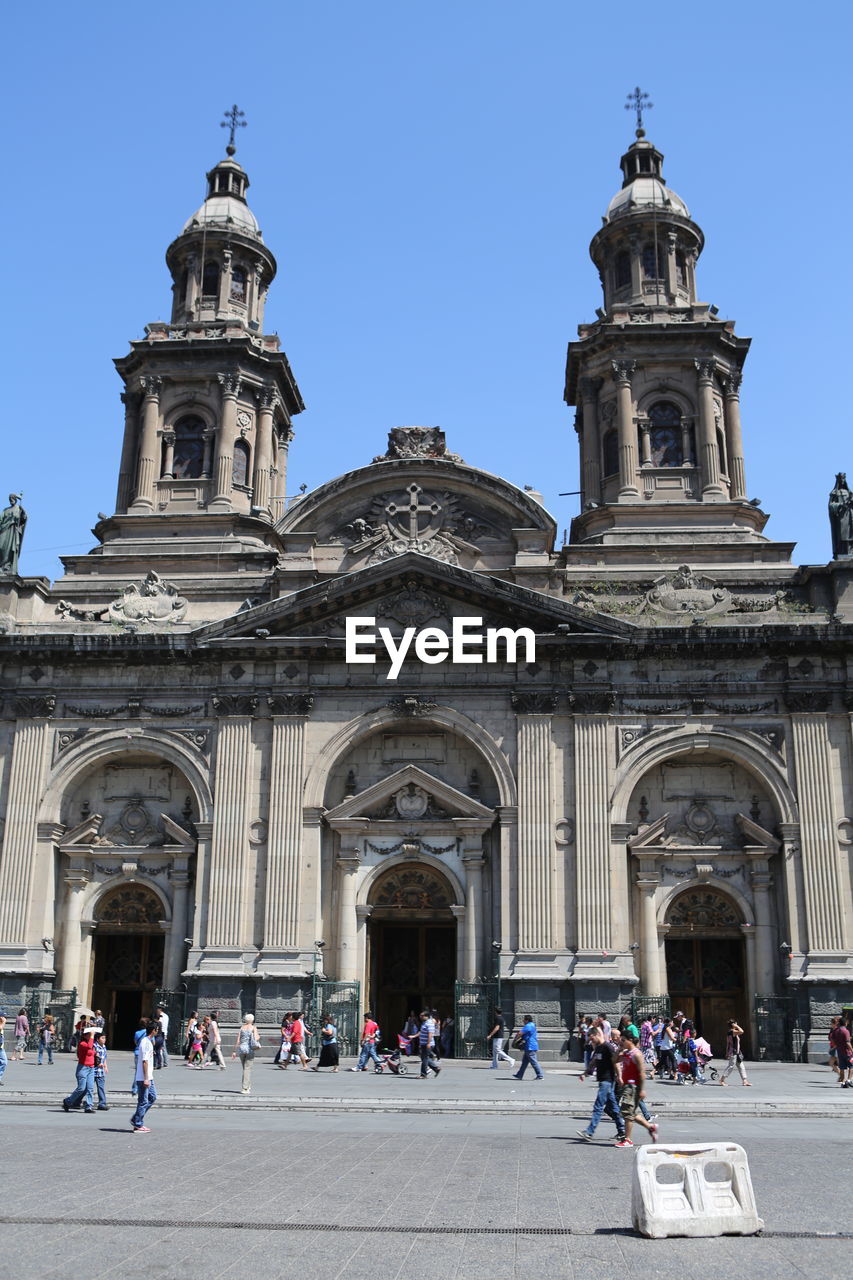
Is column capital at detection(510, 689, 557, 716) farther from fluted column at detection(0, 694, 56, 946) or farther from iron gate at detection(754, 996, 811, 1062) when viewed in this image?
fluted column at detection(0, 694, 56, 946)

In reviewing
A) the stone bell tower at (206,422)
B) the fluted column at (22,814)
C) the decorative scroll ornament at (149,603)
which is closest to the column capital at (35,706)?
the fluted column at (22,814)

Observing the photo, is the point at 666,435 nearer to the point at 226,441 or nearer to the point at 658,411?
the point at 658,411

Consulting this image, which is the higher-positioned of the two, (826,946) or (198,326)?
(198,326)

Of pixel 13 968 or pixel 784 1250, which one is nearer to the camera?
pixel 784 1250

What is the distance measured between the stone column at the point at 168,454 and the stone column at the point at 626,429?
17238 mm

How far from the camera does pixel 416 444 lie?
45.2 metres

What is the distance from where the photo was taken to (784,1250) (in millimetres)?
11656

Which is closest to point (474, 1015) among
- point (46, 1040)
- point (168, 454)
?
point (46, 1040)

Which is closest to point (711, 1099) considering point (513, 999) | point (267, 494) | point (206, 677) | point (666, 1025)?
point (666, 1025)

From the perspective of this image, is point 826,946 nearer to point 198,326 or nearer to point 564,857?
point 564,857

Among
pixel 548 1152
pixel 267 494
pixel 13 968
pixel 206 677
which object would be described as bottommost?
pixel 548 1152

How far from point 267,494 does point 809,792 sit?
2387 centimetres

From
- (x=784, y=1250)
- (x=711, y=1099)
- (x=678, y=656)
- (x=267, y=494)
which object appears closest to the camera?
(x=784, y=1250)

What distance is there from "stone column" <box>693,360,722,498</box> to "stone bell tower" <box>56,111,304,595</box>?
1615 centimetres
